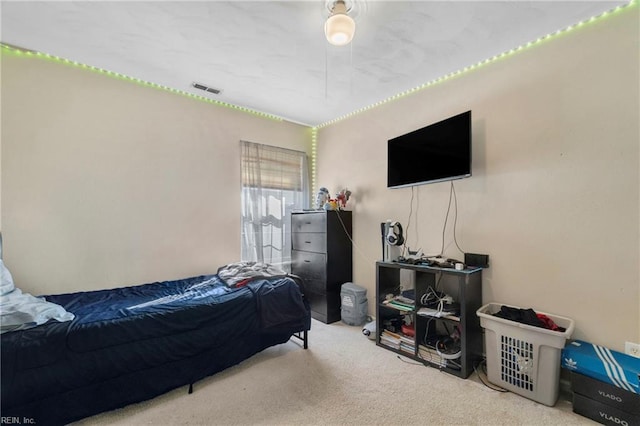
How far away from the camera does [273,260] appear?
3580mm

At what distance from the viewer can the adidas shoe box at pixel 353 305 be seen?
2.97 metres

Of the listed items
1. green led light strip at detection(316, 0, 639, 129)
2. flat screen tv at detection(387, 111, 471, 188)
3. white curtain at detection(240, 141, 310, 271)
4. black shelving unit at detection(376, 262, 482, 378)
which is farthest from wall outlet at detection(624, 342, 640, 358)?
white curtain at detection(240, 141, 310, 271)

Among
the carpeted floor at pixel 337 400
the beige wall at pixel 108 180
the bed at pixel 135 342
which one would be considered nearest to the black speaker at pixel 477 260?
the carpeted floor at pixel 337 400

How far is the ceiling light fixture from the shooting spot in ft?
5.29

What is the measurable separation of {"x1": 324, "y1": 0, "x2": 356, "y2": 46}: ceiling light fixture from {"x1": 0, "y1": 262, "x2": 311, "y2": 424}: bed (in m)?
1.91

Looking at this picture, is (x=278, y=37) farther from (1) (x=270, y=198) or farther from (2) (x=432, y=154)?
(1) (x=270, y=198)

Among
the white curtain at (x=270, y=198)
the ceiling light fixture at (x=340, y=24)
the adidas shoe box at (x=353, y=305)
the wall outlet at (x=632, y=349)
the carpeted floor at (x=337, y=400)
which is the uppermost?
the ceiling light fixture at (x=340, y=24)

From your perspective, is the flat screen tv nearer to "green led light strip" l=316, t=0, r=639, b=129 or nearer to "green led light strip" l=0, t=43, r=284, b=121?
"green led light strip" l=316, t=0, r=639, b=129

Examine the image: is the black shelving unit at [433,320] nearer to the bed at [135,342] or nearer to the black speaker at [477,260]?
the black speaker at [477,260]

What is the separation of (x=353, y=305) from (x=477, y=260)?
4.43 feet

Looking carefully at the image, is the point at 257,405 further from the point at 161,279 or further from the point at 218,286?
the point at 161,279

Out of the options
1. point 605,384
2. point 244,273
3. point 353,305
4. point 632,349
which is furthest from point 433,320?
point 244,273

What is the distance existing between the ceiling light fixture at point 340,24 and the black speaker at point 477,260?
1.96m

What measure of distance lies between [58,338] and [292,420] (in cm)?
139
